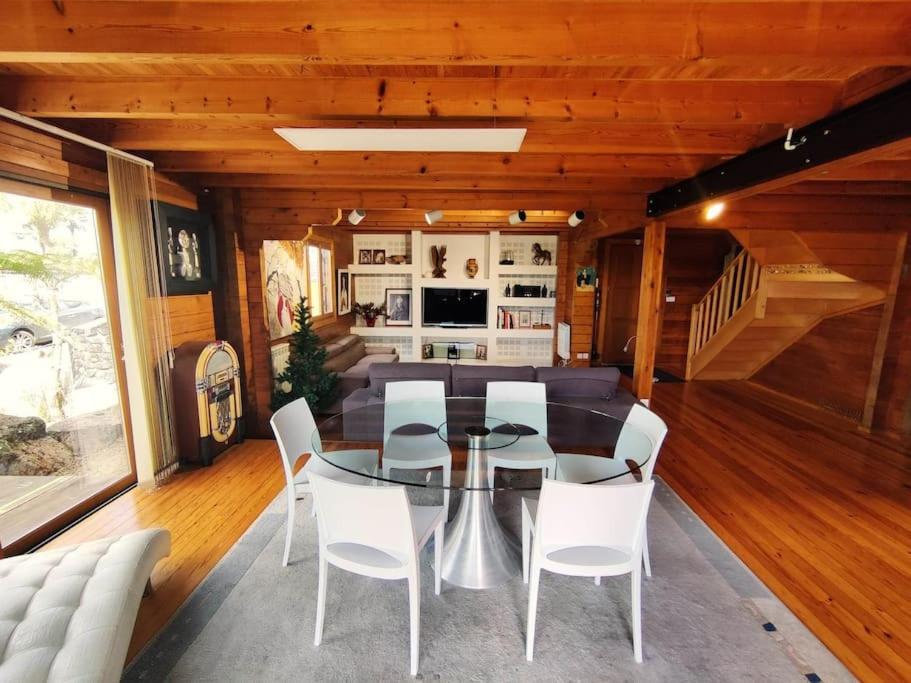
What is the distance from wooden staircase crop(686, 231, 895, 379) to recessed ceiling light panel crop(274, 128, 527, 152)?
3825 mm

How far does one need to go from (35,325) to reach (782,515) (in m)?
4.88

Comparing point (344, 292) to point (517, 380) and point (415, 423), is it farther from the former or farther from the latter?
point (415, 423)

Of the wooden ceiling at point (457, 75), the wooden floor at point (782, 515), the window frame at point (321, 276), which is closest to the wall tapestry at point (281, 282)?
the window frame at point (321, 276)

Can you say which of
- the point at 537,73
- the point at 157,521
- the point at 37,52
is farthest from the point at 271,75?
the point at 157,521

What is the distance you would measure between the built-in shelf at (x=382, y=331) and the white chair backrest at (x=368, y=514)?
4784mm

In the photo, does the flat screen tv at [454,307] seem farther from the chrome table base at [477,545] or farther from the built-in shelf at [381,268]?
the chrome table base at [477,545]

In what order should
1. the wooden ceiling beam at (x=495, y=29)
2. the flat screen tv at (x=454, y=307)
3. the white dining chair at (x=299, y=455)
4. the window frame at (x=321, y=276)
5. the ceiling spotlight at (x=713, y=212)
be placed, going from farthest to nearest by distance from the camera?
1. the flat screen tv at (x=454, y=307)
2. the window frame at (x=321, y=276)
3. the ceiling spotlight at (x=713, y=212)
4. the white dining chair at (x=299, y=455)
5. the wooden ceiling beam at (x=495, y=29)

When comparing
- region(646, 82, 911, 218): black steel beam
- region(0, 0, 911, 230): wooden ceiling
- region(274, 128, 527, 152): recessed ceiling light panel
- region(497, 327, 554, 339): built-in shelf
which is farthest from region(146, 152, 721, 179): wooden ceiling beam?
region(497, 327, 554, 339): built-in shelf

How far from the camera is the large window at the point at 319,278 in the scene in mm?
5121

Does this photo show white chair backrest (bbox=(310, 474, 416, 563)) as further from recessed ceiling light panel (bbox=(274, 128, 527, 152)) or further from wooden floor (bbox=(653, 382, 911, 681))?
wooden floor (bbox=(653, 382, 911, 681))

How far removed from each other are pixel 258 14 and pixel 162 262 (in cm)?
238

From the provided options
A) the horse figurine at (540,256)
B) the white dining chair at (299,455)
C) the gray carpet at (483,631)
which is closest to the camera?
the gray carpet at (483,631)

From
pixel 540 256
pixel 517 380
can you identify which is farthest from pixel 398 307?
pixel 517 380

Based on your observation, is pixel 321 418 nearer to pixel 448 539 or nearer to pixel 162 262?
pixel 162 262
